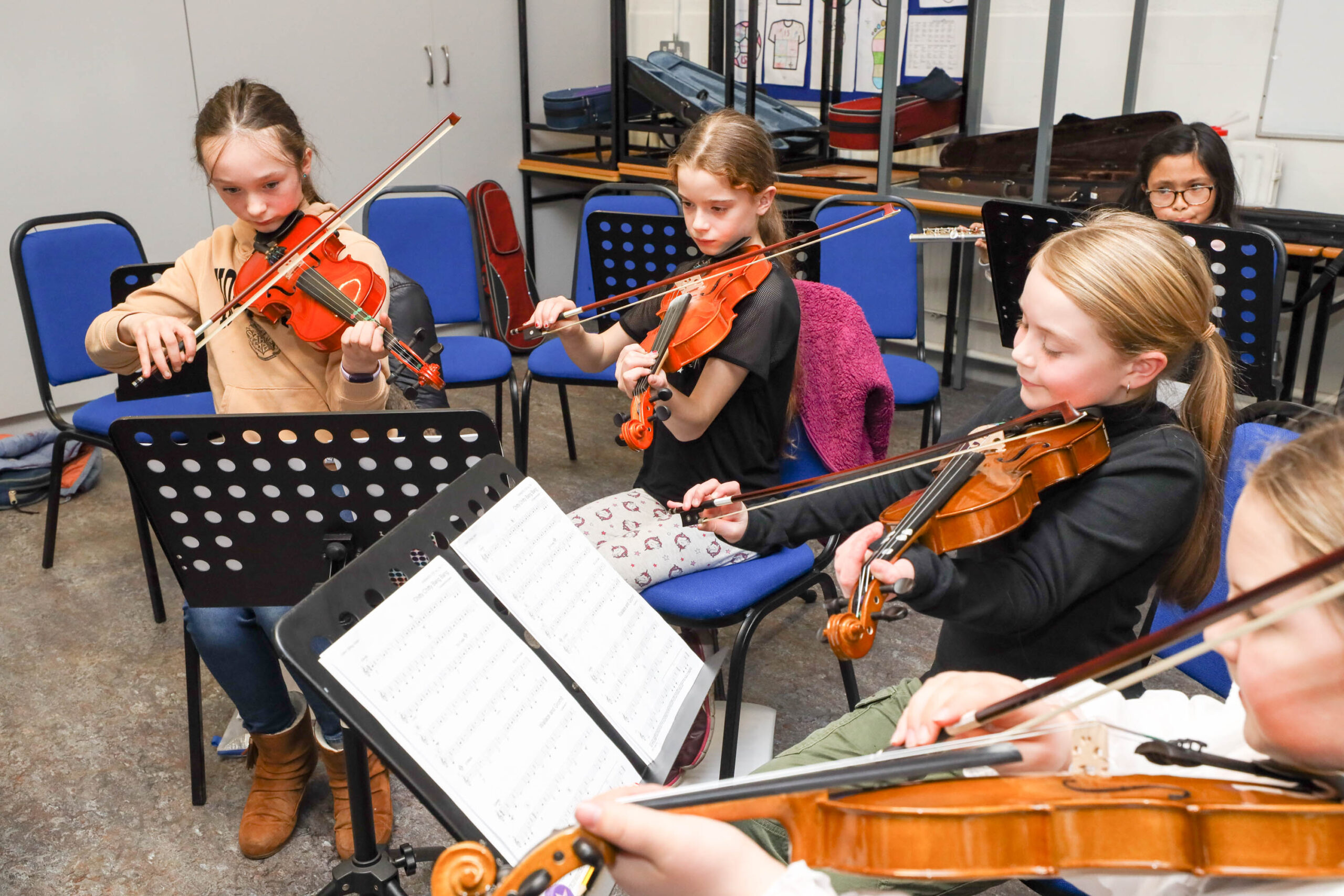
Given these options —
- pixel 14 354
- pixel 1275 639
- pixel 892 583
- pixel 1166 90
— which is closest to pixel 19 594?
pixel 14 354

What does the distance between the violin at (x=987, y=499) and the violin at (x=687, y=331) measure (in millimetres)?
470

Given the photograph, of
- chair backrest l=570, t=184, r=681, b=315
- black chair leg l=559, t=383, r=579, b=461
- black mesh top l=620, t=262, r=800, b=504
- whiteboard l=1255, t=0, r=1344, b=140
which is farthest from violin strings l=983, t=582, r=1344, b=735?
whiteboard l=1255, t=0, r=1344, b=140

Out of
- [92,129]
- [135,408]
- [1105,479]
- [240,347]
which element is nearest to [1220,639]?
[1105,479]

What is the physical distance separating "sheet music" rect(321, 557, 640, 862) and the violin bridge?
1.24 feet

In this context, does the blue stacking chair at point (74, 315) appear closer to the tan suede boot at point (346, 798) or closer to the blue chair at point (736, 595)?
the tan suede boot at point (346, 798)

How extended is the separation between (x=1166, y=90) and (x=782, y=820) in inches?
137

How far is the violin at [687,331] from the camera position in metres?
1.50

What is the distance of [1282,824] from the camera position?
59 cm

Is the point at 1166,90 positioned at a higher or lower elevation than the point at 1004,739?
higher

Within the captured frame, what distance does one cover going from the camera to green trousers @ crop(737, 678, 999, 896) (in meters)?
0.95

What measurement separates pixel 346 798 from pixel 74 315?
1437 mm

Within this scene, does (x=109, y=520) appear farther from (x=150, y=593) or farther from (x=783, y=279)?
(x=783, y=279)

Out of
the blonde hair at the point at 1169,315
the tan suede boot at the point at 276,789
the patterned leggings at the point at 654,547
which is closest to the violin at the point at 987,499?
the blonde hair at the point at 1169,315

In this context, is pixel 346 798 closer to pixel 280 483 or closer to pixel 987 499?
pixel 280 483
